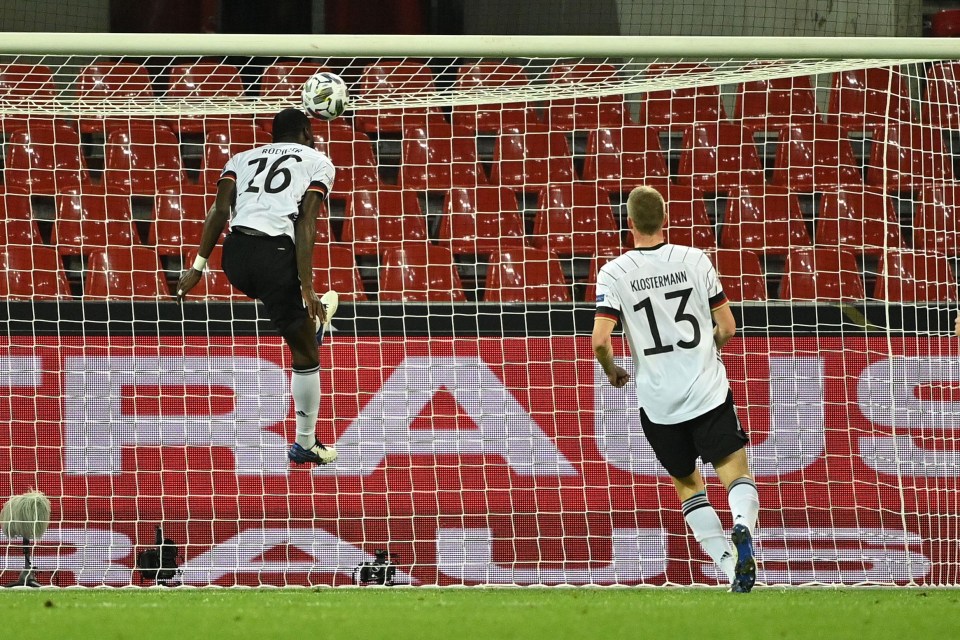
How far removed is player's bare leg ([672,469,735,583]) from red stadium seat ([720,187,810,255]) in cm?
359

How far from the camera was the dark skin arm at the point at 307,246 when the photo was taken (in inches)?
240

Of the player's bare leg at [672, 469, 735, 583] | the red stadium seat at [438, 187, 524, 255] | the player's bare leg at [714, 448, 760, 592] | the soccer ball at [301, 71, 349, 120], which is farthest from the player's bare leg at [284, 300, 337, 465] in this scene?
the red stadium seat at [438, 187, 524, 255]

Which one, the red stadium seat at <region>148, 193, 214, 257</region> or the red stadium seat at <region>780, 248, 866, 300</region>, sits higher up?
the red stadium seat at <region>148, 193, 214, 257</region>

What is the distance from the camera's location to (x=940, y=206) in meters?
9.08

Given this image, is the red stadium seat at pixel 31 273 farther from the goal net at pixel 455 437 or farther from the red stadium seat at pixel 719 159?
the red stadium seat at pixel 719 159

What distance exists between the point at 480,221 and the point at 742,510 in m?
4.27

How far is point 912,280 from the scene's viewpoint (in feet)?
27.5

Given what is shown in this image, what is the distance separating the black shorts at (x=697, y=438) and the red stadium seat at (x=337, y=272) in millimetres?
3385

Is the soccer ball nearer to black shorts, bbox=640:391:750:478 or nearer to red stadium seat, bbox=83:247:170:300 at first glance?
black shorts, bbox=640:391:750:478

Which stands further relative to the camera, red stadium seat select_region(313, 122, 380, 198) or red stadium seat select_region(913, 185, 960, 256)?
red stadium seat select_region(313, 122, 380, 198)

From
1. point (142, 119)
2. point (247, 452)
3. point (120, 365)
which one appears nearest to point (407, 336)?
point (247, 452)

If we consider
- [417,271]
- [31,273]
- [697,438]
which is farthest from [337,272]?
[697,438]

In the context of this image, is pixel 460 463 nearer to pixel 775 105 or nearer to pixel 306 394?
pixel 306 394

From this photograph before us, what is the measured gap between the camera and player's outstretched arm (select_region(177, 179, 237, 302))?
6.28 m
